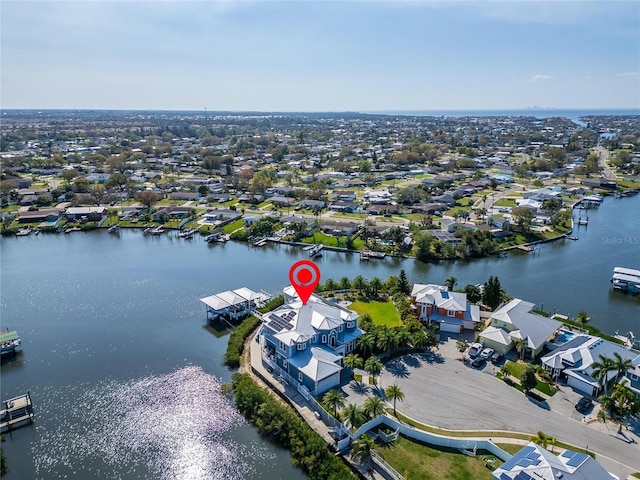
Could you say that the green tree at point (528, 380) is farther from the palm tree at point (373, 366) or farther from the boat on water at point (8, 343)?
the boat on water at point (8, 343)

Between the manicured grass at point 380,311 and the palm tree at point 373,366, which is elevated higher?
the palm tree at point 373,366

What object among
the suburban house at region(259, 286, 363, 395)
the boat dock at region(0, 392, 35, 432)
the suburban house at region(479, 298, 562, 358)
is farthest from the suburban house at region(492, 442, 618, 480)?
the boat dock at region(0, 392, 35, 432)

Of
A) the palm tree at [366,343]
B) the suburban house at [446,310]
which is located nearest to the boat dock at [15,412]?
the palm tree at [366,343]

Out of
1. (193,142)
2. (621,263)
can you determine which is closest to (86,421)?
(621,263)

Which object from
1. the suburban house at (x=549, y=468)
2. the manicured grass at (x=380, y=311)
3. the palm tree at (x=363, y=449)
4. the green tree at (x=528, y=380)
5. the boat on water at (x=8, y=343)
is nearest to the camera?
the suburban house at (x=549, y=468)

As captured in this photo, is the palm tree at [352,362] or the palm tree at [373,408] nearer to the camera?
the palm tree at [373,408]

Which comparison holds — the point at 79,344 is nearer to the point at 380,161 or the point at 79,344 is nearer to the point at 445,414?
the point at 445,414

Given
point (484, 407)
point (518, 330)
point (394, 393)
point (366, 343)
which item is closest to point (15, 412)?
point (366, 343)
